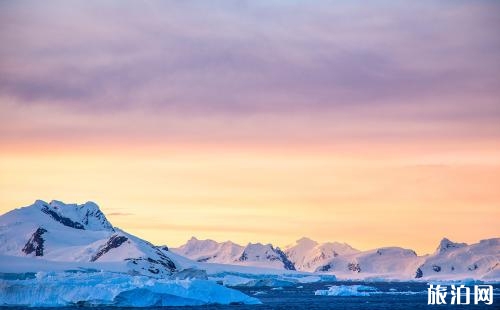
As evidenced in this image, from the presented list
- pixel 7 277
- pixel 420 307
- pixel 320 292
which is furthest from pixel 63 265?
pixel 420 307

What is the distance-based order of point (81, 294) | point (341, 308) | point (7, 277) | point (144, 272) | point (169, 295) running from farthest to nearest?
point (144, 272) < point (7, 277) < point (341, 308) < point (169, 295) < point (81, 294)

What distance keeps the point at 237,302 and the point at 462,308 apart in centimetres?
2790

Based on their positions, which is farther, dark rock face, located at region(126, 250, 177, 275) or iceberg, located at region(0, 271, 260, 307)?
dark rock face, located at region(126, 250, 177, 275)

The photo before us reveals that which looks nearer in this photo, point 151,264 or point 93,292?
point 93,292

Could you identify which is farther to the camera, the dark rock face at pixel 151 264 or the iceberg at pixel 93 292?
the dark rock face at pixel 151 264

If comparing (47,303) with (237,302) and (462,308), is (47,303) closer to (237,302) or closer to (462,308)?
(237,302)

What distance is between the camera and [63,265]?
523 feet

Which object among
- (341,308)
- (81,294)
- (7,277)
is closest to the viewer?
(81,294)

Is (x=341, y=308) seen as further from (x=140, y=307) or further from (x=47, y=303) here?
(x=47, y=303)

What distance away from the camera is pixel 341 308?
Answer: 11356 cm

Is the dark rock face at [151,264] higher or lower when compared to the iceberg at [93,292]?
higher

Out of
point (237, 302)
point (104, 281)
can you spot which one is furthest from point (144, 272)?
point (104, 281)

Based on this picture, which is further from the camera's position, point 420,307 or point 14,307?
point 420,307

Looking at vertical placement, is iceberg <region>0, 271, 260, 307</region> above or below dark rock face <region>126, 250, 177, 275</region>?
below
